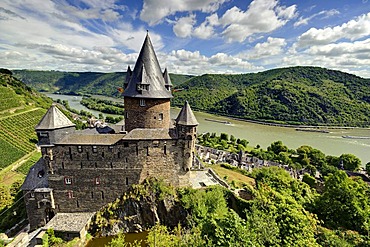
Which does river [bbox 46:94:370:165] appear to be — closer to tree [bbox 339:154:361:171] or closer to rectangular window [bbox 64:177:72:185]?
tree [bbox 339:154:361:171]

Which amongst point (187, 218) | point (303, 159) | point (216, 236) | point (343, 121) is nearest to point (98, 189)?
point (187, 218)

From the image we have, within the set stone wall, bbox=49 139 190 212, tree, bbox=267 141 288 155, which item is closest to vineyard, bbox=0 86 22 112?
stone wall, bbox=49 139 190 212

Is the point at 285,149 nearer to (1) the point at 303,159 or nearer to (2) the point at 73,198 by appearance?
(1) the point at 303,159

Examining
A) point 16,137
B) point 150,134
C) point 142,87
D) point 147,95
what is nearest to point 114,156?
point 150,134

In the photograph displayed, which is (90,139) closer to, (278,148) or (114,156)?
(114,156)

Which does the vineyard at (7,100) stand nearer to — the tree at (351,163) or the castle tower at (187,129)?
the castle tower at (187,129)
